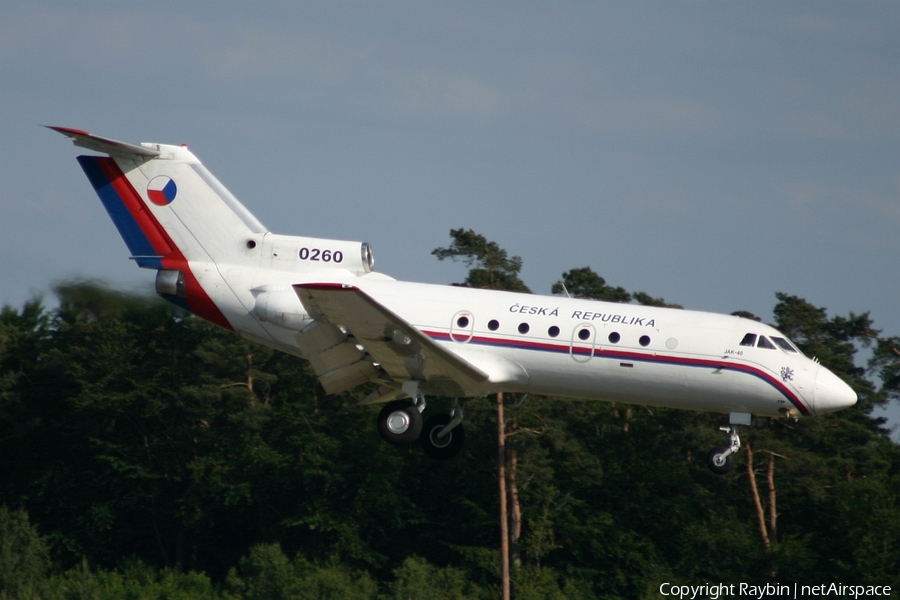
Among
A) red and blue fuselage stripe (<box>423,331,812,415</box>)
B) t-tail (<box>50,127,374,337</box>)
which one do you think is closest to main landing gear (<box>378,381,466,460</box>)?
red and blue fuselage stripe (<box>423,331,812,415</box>)

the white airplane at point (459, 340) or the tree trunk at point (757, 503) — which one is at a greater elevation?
the white airplane at point (459, 340)

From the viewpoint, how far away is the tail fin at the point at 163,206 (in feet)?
81.1

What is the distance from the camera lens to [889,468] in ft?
140

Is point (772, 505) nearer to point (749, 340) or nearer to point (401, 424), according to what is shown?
point (749, 340)

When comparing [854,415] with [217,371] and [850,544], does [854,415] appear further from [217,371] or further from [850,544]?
[217,371]

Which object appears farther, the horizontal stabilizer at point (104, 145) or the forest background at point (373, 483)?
the forest background at point (373, 483)

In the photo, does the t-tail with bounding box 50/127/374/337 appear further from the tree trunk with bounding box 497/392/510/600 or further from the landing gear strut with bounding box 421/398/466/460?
the tree trunk with bounding box 497/392/510/600

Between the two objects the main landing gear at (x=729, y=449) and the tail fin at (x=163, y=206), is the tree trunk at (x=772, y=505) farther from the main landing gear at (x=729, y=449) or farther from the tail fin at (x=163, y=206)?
the tail fin at (x=163, y=206)

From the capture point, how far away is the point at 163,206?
24953 mm

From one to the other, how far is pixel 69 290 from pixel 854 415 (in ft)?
84.3

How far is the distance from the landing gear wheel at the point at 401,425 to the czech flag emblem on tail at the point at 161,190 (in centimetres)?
608

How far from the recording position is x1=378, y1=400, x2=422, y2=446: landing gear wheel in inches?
894

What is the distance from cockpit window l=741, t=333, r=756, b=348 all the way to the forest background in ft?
55.7

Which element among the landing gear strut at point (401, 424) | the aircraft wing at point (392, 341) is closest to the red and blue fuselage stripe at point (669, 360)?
the aircraft wing at point (392, 341)
